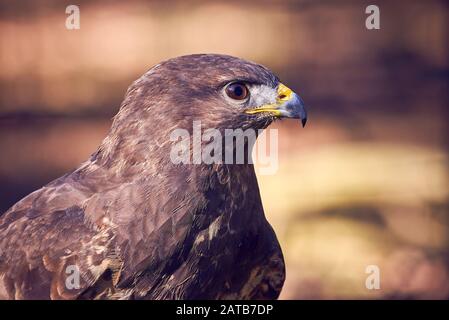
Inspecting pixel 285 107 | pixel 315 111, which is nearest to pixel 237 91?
pixel 285 107

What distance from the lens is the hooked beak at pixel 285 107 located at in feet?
13.1

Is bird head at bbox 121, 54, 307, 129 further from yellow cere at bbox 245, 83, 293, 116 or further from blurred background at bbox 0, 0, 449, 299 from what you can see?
blurred background at bbox 0, 0, 449, 299

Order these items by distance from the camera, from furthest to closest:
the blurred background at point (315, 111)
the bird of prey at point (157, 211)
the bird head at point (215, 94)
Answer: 1. the blurred background at point (315, 111)
2. the bird head at point (215, 94)
3. the bird of prey at point (157, 211)

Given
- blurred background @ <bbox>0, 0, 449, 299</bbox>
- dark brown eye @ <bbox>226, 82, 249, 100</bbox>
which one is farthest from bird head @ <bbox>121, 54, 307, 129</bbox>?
blurred background @ <bbox>0, 0, 449, 299</bbox>

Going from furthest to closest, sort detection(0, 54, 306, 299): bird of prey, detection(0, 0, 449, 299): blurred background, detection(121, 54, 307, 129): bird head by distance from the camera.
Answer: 1. detection(0, 0, 449, 299): blurred background
2. detection(121, 54, 307, 129): bird head
3. detection(0, 54, 306, 299): bird of prey

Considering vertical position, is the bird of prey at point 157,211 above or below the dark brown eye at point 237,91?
below

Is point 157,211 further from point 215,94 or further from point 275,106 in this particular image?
point 275,106

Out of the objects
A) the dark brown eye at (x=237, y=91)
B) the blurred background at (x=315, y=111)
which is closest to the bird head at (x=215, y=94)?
→ the dark brown eye at (x=237, y=91)

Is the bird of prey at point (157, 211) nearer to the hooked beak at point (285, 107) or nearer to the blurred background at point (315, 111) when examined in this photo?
the hooked beak at point (285, 107)

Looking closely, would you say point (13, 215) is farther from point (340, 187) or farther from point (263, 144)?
point (340, 187)

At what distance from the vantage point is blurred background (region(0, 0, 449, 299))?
272 inches

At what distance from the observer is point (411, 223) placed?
7383 mm

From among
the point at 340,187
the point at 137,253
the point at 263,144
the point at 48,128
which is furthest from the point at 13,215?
the point at 340,187

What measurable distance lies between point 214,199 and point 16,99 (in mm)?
3472
